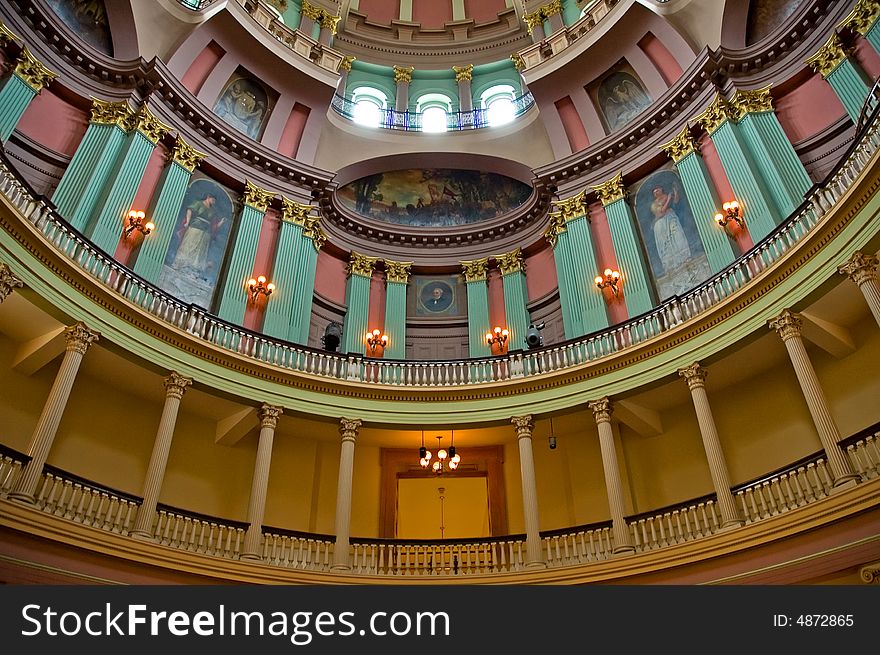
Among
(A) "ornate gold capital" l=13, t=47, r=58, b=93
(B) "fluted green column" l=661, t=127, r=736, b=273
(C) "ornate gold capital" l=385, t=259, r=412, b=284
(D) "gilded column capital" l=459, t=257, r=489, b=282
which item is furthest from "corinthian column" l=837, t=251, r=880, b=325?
(A) "ornate gold capital" l=13, t=47, r=58, b=93

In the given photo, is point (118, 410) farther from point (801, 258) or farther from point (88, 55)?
point (801, 258)

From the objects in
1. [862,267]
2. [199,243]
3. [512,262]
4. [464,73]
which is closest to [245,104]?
[199,243]

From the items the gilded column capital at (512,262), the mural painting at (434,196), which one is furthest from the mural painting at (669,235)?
the mural painting at (434,196)

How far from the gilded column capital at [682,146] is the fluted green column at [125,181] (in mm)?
14378

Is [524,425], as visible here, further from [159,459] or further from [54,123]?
[54,123]

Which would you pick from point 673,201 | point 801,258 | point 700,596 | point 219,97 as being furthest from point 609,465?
point 219,97

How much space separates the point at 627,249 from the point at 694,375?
589 centimetres

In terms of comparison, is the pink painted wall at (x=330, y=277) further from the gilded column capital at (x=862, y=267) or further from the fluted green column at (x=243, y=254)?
the gilded column capital at (x=862, y=267)

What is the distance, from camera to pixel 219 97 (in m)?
19.8

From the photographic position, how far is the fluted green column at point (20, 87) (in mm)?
14484

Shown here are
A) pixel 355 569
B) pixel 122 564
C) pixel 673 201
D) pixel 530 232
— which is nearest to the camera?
pixel 122 564

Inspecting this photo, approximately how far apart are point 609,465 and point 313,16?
2043 centimetres

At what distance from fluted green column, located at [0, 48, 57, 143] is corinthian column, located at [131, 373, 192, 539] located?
708 centimetres

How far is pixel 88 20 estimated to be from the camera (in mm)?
17578
